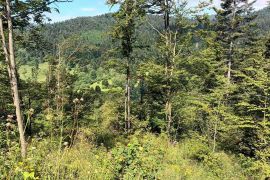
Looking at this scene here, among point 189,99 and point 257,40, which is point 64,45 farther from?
point 257,40

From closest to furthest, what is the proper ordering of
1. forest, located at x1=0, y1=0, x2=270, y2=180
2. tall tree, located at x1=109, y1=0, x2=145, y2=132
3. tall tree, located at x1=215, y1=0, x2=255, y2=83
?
forest, located at x1=0, y1=0, x2=270, y2=180 < tall tree, located at x1=109, y1=0, x2=145, y2=132 < tall tree, located at x1=215, y1=0, x2=255, y2=83

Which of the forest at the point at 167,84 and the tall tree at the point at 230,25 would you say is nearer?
the forest at the point at 167,84

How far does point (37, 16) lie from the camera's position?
1378 centimetres

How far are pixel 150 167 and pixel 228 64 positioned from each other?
27523 mm

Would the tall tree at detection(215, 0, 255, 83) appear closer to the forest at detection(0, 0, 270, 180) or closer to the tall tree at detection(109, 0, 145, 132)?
the forest at detection(0, 0, 270, 180)

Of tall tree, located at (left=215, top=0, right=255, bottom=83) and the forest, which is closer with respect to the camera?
the forest

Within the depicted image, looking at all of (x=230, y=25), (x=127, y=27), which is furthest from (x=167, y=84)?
(x=230, y=25)

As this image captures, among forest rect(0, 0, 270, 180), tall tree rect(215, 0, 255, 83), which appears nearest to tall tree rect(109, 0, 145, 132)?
forest rect(0, 0, 270, 180)

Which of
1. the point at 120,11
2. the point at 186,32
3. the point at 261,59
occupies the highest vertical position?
the point at 120,11

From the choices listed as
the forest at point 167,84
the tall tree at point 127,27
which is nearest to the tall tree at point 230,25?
the forest at point 167,84

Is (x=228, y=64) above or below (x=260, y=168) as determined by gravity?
above

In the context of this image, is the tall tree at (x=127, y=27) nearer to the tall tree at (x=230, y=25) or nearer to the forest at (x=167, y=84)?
the forest at (x=167, y=84)

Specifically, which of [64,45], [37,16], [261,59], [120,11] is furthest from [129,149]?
[120,11]

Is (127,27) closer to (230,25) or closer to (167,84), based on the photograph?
(167,84)
